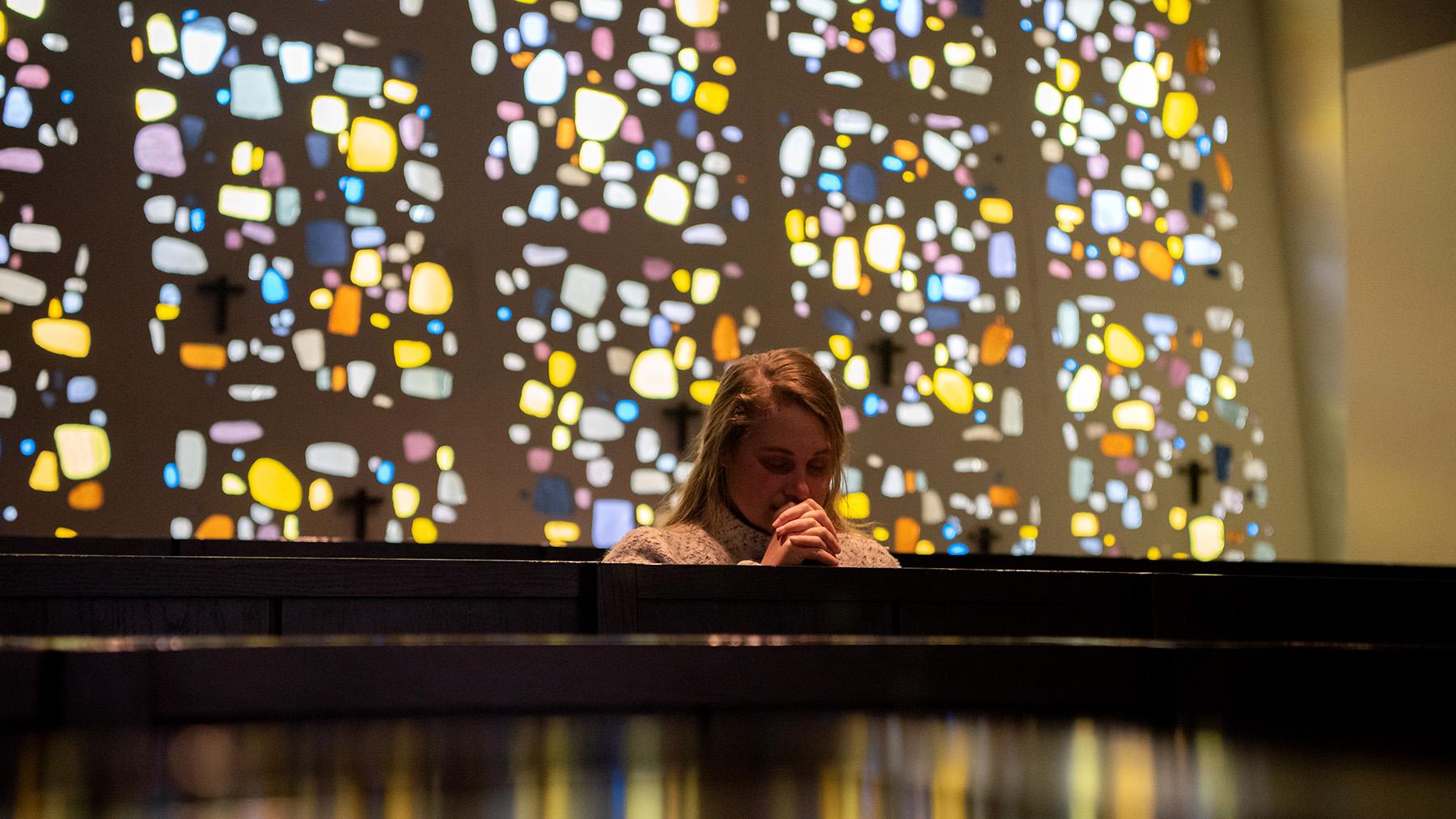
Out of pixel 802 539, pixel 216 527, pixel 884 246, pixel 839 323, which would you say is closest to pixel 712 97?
pixel 884 246

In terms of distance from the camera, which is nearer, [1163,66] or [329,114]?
[329,114]

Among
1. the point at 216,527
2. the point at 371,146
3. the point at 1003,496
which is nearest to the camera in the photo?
the point at 216,527

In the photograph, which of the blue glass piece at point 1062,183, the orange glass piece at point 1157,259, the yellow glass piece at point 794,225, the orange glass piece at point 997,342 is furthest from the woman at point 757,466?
the orange glass piece at point 1157,259

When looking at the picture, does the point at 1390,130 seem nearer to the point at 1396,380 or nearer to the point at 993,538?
the point at 1396,380

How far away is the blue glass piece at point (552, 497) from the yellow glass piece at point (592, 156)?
48.4 inches

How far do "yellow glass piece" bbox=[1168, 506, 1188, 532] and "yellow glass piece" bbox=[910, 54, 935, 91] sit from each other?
2250 millimetres

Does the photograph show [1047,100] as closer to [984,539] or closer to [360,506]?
[984,539]

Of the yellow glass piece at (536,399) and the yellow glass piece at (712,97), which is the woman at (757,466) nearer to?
the yellow glass piece at (536,399)

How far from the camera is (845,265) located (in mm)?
5578

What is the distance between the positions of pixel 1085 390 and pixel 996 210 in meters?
0.90

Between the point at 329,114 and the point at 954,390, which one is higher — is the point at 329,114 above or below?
above

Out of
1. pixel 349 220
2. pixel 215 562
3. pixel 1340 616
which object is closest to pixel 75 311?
pixel 349 220

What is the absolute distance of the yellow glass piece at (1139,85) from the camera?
20.6 feet

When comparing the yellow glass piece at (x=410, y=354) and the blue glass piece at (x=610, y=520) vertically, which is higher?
the yellow glass piece at (x=410, y=354)
